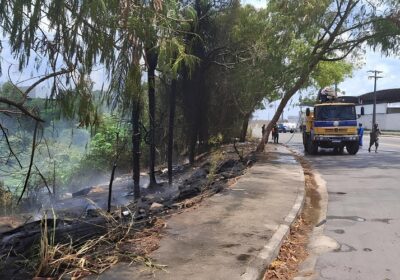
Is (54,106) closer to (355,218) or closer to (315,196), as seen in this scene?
(355,218)

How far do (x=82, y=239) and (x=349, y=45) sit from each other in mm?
21553

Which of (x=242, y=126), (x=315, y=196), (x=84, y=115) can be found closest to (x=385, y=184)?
(x=315, y=196)

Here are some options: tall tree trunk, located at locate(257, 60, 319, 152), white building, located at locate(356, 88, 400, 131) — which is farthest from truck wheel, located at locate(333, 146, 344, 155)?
white building, located at locate(356, 88, 400, 131)

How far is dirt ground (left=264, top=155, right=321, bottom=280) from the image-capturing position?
6.36 meters

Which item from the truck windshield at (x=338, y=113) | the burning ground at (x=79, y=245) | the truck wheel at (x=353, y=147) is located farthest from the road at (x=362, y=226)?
the truck wheel at (x=353, y=147)

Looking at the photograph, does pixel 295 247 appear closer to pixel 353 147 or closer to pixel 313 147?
pixel 353 147

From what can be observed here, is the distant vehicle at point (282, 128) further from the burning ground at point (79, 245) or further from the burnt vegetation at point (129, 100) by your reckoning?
the burning ground at point (79, 245)

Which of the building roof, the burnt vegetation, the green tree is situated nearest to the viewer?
the burnt vegetation

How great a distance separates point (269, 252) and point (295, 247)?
1184mm

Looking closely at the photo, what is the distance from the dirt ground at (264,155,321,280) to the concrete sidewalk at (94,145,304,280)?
146 mm

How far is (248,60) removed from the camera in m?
24.6

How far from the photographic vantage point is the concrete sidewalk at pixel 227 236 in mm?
5703

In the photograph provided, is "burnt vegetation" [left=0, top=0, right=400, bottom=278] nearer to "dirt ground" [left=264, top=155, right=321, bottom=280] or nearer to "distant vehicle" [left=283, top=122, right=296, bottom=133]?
"dirt ground" [left=264, top=155, right=321, bottom=280]

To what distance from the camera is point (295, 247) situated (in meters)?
7.70
